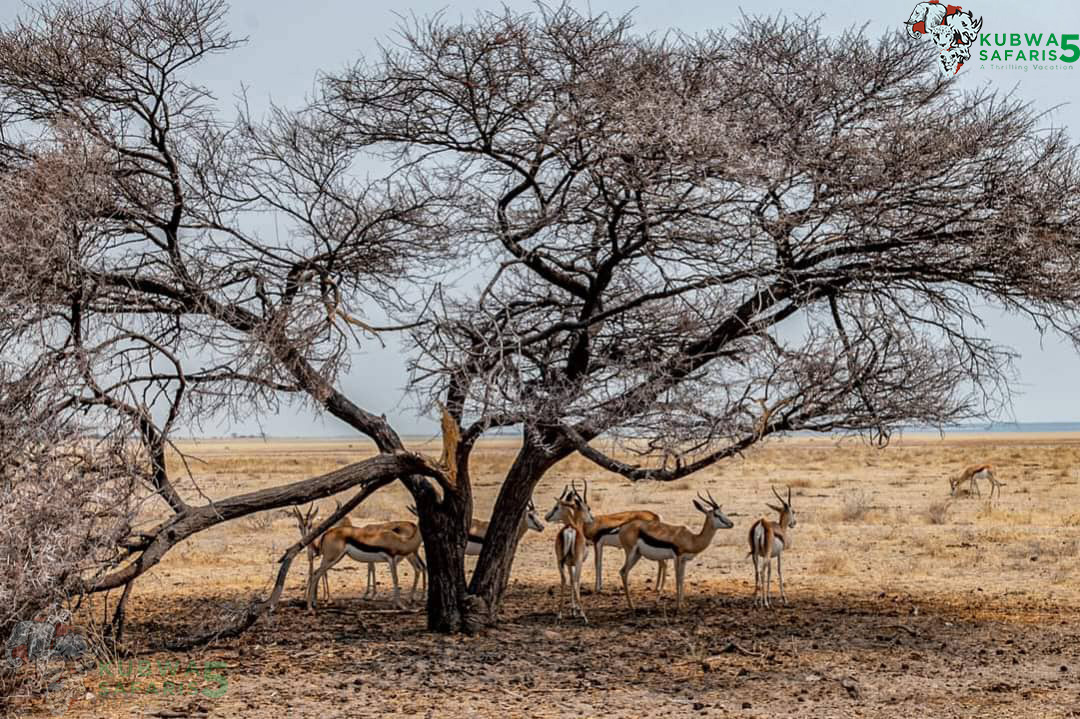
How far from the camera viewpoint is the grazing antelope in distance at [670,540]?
13.2m

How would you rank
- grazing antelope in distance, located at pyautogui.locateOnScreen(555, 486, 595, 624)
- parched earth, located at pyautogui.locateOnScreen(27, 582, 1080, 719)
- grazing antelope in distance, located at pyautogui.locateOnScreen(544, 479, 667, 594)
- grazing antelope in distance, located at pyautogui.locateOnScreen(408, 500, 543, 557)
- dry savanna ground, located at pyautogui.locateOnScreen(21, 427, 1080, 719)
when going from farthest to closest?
grazing antelope in distance, located at pyautogui.locateOnScreen(544, 479, 667, 594), grazing antelope in distance, located at pyautogui.locateOnScreen(408, 500, 543, 557), grazing antelope in distance, located at pyautogui.locateOnScreen(555, 486, 595, 624), dry savanna ground, located at pyautogui.locateOnScreen(21, 427, 1080, 719), parched earth, located at pyautogui.locateOnScreen(27, 582, 1080, 719)

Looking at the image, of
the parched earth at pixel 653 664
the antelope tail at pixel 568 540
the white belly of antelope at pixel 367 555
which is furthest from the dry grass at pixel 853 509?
the white belly of antelope at pixel 367 555

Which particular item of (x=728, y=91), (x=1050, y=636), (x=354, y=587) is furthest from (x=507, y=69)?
(x=354, y=587)

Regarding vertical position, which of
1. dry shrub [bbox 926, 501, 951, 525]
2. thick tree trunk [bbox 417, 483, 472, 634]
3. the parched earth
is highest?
dry shrub [bbox 926, 501, 951, 525]

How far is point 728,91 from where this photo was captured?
10523 mm

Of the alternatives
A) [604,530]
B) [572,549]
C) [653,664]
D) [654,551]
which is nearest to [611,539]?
[604,530]

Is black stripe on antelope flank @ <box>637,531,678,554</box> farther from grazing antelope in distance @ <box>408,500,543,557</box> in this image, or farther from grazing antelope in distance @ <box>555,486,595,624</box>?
grazing antelope in distance @ <box>408,500,543,557</box>

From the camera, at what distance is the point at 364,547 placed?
13.6 metres

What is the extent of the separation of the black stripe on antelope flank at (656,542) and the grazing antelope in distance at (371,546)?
2452 mm

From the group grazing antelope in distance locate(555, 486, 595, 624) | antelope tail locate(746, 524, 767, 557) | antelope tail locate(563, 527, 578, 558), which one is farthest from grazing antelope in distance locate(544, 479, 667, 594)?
antelope tail locate(746, 524, 767, 557)

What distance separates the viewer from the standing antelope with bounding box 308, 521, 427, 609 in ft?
44.0

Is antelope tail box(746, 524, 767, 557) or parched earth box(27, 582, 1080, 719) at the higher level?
antelope tail box(746, 524, 767, 557)

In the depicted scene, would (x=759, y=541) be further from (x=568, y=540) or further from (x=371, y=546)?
(x=371, y=546)

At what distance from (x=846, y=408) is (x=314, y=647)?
198 inches
